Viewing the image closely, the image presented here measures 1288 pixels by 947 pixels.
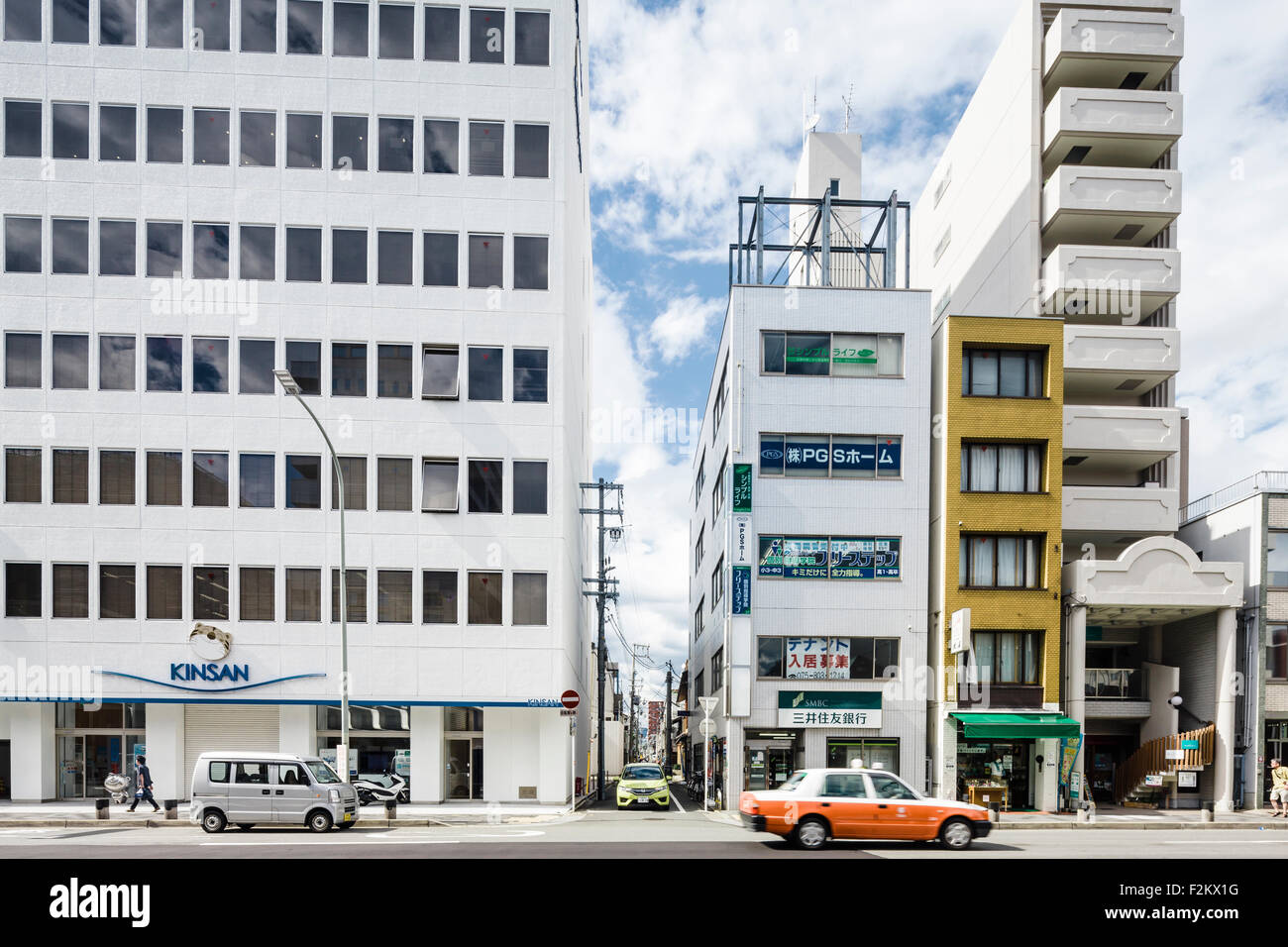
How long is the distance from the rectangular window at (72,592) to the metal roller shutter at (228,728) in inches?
188

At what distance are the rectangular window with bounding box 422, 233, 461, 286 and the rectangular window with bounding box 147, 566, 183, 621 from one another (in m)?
12.9

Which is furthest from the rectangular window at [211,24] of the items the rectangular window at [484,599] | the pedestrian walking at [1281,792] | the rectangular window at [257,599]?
the pedestrian walking at [1281,792]

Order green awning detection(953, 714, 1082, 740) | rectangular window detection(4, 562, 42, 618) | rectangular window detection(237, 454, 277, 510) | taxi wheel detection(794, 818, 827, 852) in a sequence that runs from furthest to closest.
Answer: rectangular window detection(237, 454, 277, 510) < rectangular window detection(4, 562, 42, 618) < green awning detection(953, 714, 1082, 740) < taxi wheel detection(794, 818, 827, 852)

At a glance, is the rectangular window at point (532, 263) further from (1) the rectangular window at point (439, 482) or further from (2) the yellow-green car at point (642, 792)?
(2) the yellow-green car at point (642, 792)

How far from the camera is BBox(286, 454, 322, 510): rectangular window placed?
30016 mm

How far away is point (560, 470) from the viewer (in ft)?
100

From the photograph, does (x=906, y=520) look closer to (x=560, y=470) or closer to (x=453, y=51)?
(x=560, y=470)

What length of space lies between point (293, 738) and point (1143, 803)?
29.8 metres

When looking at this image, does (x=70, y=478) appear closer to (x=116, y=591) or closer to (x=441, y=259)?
(x=116, y=591)

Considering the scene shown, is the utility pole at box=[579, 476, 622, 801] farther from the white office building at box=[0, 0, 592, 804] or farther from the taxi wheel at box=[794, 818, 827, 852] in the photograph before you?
the taxi wheel at box=[794, 818, 827, 852]

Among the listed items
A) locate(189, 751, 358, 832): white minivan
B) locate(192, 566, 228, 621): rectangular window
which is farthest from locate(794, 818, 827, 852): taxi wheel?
locate(192, 566, 228, 621): rectangular window

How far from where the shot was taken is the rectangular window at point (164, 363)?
98.9ft
